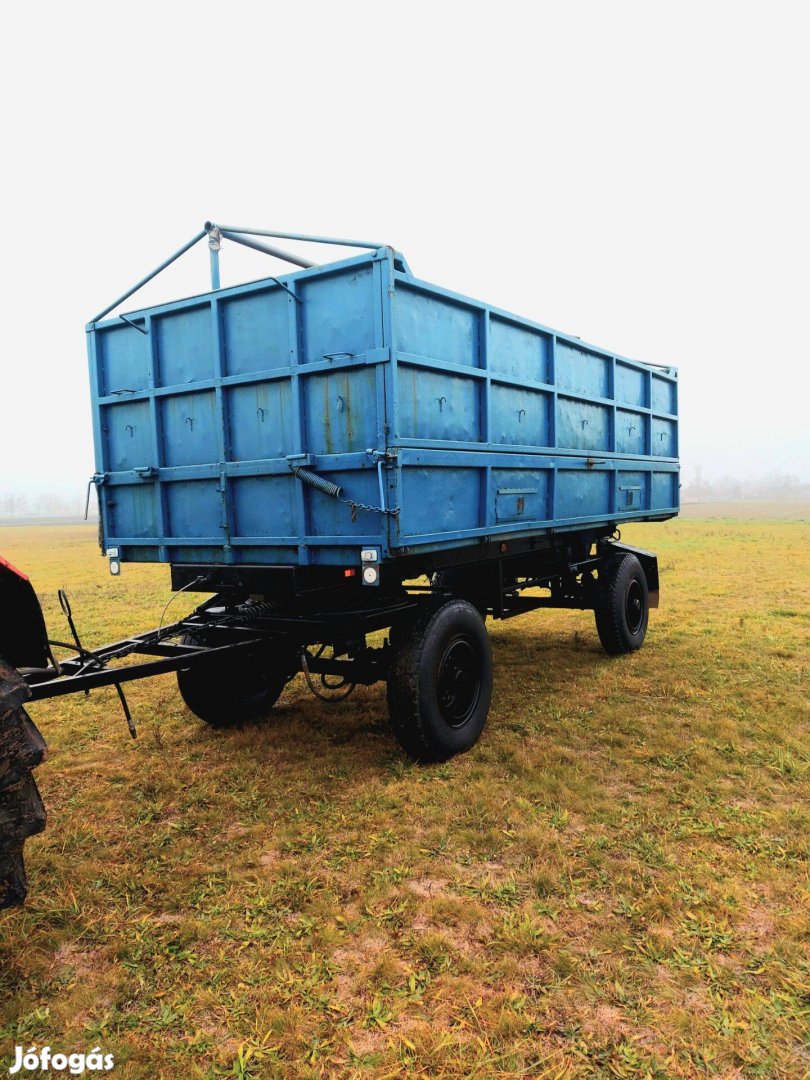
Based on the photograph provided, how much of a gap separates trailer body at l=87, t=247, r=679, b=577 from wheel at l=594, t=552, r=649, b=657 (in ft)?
6.67

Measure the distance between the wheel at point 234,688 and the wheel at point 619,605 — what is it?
3.45 m

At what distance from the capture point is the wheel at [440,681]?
4.23m

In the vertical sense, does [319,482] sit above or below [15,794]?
above

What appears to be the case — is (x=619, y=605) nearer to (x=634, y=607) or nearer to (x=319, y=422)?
(x=634, y=607)

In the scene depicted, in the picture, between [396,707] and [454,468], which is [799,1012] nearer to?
[396,707]

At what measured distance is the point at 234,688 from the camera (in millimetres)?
5301

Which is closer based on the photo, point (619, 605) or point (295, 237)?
point (295, 237)

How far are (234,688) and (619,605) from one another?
4.01 m

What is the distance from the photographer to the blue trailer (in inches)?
153

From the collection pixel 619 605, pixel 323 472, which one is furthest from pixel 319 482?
pixel 619 605

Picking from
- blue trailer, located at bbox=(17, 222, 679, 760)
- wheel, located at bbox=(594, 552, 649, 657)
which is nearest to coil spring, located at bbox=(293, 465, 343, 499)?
blue trailer, located at bbox=(17, 222, 679, 760)

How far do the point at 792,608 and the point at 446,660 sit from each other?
24.1 ft

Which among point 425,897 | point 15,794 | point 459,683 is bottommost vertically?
point 425,897

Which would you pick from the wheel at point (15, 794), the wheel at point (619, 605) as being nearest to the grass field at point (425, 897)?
the wheel at point (15, 794)
